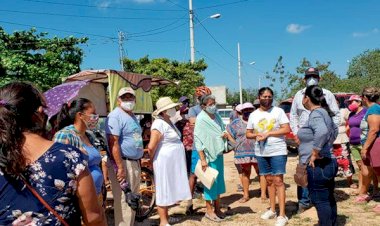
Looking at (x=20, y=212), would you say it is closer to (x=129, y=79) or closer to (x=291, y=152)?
(x=129, y=79)

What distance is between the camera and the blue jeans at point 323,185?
4.14 m

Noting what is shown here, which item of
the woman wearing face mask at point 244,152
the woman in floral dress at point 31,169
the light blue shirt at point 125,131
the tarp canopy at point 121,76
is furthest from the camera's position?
the tarp canopy at point 121,76

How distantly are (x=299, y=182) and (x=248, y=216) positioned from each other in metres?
1.53

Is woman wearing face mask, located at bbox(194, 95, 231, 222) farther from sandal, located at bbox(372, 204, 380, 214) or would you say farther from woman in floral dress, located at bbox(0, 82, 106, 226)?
woman in floral dress, located at bbox(0, 82, 106, 226)

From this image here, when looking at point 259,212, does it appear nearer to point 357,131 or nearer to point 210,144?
point 210,144

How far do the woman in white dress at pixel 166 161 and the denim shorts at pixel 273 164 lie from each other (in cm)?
109

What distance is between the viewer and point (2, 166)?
170 cm

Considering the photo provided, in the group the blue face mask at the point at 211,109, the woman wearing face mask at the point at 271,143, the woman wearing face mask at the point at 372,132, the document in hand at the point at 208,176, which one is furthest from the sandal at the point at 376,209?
the blue face mask at the point at 211,109

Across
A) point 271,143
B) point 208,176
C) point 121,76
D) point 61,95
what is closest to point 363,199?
point 271,143

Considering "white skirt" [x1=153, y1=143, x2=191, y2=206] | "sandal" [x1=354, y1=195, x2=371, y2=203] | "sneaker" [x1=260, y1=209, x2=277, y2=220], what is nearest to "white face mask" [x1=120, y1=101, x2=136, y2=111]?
"white skirt" [x1=153, y1=143, x2=191, y2=206]

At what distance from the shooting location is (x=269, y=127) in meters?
5.21

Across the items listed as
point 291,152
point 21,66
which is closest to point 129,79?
point 21,66

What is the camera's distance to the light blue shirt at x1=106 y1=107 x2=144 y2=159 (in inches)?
175

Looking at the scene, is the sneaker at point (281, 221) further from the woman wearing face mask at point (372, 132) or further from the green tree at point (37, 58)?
the green tree at point (37, 58)
